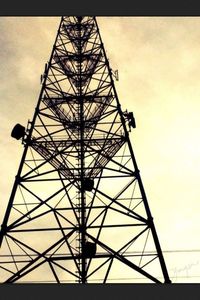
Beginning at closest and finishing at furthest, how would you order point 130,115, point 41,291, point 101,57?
point 41,291 < point 130,115 < point 101,57

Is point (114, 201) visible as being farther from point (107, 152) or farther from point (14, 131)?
point (14, 131)

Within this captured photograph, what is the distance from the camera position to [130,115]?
16.6 metres

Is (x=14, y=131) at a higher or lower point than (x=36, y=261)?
higher

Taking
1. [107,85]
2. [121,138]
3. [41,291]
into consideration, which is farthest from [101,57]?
[41,291]

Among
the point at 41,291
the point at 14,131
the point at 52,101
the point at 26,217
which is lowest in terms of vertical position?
the point at 41,291

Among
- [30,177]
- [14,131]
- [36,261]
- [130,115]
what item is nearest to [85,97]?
[130,115]

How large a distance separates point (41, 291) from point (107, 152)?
32.5 feet

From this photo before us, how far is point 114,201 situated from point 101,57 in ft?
30.8

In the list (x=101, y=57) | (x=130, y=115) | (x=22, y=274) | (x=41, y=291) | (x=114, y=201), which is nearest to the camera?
(x=41, y=291)

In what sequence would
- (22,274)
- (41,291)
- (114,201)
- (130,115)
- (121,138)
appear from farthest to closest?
(130,115) < (121,138) < (114,201) < (22,274) < (41,291)

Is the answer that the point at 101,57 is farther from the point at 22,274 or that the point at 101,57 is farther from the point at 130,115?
the point at 22,274

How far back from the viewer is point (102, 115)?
56.7 feet

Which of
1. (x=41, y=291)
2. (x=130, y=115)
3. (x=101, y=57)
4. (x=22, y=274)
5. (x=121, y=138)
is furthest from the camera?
(x=101, y=57)

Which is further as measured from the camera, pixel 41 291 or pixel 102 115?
pixel 102 115
